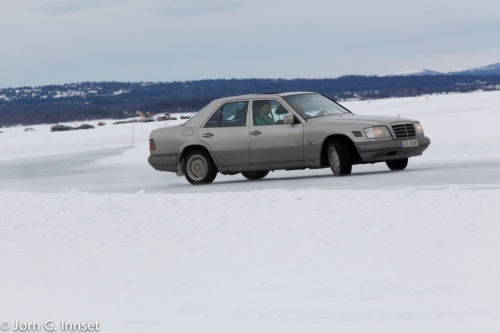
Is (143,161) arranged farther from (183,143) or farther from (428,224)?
(428,224)

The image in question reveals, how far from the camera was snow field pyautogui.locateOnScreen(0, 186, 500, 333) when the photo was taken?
6551 mm

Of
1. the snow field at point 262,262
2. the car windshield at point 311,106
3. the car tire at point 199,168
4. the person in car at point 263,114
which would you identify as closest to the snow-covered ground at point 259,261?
the snow field at point 262,262

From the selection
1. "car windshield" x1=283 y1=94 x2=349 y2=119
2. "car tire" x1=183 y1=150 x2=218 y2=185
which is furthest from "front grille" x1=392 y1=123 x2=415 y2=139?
"car tire" x1=183 y1=150 x2=218 y2=185

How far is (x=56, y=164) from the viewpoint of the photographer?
94.2ft

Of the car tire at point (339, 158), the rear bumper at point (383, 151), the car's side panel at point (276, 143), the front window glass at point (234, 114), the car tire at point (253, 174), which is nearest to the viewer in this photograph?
the rear bumper at point (383, 151)

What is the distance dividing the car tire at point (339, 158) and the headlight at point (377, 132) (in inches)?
18.3

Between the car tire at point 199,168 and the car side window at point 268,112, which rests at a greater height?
the car side window at point 268,112

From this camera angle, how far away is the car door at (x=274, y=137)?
1520 centimetres

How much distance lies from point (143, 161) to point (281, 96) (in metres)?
Result: 12.0

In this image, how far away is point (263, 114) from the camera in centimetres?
1570

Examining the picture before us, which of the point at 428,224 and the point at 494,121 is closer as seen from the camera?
the point at 428,224

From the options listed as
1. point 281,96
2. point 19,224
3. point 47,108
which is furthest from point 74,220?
point 47,108

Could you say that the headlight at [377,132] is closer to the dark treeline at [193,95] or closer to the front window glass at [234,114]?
the front window glass at [234,114]

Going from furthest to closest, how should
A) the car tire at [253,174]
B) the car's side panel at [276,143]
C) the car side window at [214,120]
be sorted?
the car tire at [253,174], the car side window at [214,120], the car's side panel at [276,143]
